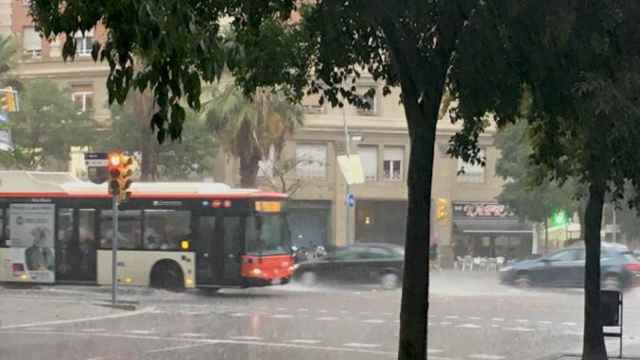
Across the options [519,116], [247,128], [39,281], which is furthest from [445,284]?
[519,116]

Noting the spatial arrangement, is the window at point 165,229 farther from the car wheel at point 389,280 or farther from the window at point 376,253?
the car wheel at point 389,280

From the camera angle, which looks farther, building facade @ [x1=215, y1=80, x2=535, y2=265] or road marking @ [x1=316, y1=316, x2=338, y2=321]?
building facade @ [x1=215, y1=80, x2=535, y2=265]

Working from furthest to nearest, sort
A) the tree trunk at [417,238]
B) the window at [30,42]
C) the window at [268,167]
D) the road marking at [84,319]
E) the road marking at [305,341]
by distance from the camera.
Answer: the window at [30,42] < the window at [268,167] < the road marking at [84,319] < the road marking at [305,341] < the tree trunk at [417,238]

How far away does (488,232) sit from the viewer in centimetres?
5647

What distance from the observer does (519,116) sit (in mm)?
10961

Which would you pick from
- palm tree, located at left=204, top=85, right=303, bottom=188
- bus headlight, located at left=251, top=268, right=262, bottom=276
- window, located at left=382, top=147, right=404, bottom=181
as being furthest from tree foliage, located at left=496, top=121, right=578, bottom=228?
bus headlight, located at left=251, top=268, right=262, bottom=276

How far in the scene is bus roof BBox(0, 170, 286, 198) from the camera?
27.7 meters

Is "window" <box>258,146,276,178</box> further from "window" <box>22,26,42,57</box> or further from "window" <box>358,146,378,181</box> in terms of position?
"window" <box>22,26,42,57</box>

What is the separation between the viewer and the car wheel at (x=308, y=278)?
31.8 metres

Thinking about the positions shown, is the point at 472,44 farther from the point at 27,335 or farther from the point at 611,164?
the point at 27,335

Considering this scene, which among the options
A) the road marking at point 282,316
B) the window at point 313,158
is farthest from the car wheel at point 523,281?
the window at point 313,158

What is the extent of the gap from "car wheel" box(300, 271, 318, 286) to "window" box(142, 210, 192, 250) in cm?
558

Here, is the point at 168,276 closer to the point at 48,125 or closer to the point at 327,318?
the point at 327,318

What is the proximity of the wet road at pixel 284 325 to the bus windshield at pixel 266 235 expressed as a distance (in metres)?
1.36
